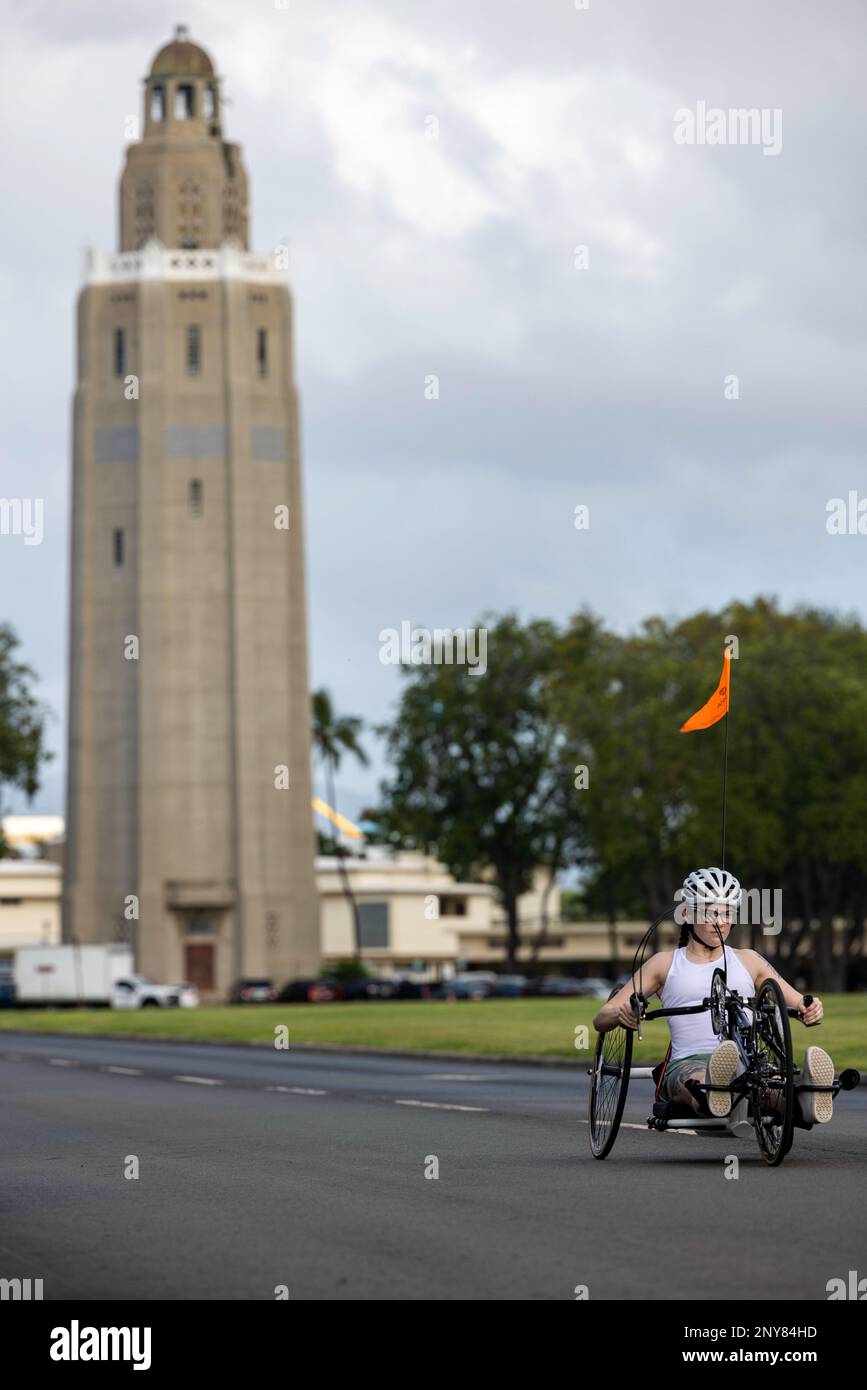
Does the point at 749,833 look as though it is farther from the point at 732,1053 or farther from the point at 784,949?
the point at 732,1053

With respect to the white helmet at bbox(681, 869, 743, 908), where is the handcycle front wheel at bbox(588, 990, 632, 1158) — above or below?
below

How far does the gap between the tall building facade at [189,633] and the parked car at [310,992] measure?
6.18m

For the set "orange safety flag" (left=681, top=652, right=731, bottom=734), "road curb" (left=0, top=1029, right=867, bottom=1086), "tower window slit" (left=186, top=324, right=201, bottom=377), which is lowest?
"road curb" (left=0, top=1029, right=867, bottom=1086)

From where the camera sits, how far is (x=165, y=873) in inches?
3971

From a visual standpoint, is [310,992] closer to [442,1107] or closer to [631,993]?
[442,1107]

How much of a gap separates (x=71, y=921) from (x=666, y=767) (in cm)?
3212

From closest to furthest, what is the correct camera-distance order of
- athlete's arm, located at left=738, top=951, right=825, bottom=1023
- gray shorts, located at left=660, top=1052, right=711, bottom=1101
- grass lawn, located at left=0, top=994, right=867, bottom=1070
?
athlete's arm, located at left=738, top=951, right=825, bottom=1023 < gray shorts, located at left=660, top=1052, right=711, bottom=1101 < grass lawn, located at left=0, top=994, right=867, bottom=1070

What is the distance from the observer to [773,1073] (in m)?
11.9

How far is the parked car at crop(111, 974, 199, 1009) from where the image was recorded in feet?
304

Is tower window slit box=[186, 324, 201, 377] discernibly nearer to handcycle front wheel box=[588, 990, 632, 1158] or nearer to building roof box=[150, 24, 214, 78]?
building roof box=[150, 24, 214, 78]

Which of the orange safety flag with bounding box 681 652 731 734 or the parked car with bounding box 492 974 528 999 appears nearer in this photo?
the orange safety flag with bounding box 681 652 731 734

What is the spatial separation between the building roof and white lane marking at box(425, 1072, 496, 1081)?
86.6 m

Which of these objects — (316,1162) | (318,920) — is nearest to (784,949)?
(318,920)

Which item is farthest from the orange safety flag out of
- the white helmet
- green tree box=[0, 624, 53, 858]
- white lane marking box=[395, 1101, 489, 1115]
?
green tree box=[0, 624, 53, 858]
